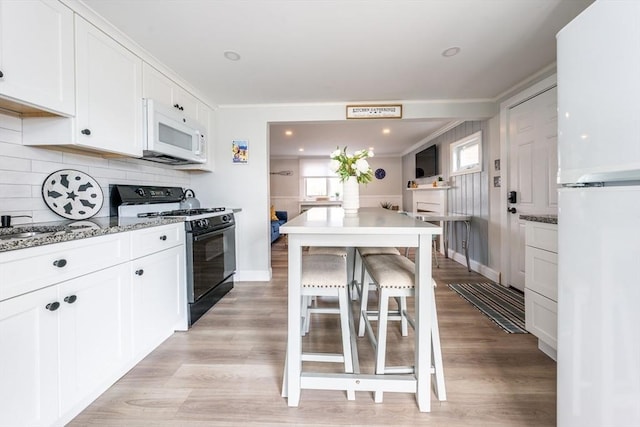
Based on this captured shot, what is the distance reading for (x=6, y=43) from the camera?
126cm

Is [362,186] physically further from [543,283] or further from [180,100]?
[543,283]

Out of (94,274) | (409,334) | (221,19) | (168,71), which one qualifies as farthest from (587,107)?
(168,71)

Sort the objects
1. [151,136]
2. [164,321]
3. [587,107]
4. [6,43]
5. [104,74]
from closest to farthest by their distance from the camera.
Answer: [587,107], [6,43], [104,74], [164,321], [151,136]

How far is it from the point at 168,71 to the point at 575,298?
125 inches

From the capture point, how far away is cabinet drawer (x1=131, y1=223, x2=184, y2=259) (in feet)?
5.45

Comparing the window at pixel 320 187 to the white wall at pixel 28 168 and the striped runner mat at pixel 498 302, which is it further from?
the white wall at pixel 28 168

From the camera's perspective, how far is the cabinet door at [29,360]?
3.23 ft

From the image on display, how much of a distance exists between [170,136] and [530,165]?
3.47 meters

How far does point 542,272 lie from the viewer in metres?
1.73

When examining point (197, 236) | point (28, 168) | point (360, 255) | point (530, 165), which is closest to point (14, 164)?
point (28, 168)

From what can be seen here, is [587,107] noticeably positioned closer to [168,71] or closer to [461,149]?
[168,71]

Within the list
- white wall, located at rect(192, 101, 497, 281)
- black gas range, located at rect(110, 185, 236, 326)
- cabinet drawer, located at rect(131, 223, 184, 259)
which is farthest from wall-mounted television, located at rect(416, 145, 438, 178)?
cabinet drawer, located at rect(131, 223, 184, 259)

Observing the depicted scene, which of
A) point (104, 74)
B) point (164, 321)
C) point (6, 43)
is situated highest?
point (104, 74)

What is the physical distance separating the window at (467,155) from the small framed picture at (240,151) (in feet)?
10.1
